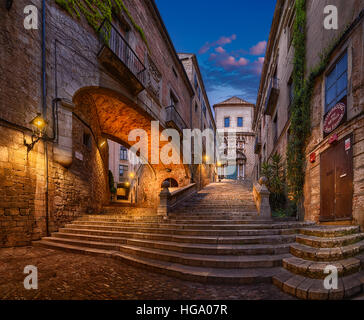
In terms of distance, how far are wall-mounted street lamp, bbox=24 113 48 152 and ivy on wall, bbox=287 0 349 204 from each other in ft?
29.4

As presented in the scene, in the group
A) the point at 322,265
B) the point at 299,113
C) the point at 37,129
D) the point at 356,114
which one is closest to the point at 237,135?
the point at 299,113

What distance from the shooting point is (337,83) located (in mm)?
5918

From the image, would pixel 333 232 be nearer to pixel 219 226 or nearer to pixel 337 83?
pixel 219 226

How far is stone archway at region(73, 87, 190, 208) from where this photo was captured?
29.1ft

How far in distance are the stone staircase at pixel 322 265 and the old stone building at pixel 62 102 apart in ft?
21.8

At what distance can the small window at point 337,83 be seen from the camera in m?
5.57

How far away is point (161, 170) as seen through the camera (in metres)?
16.7

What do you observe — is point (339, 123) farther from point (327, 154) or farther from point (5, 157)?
point (5, 157)

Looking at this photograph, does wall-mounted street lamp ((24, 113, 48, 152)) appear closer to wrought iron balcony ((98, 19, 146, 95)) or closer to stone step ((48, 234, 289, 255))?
wrought iron balcony ((98, 19, 146, 95))

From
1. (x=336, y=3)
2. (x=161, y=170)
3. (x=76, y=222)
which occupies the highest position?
(x=336, y=3)

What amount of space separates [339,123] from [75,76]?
8890 mm

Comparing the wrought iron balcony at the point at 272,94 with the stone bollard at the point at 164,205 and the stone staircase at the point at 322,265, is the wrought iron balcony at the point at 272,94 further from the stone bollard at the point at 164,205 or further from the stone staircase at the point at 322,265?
the stone staircase at the point at 322,265

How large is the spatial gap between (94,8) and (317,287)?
11.3 meters
